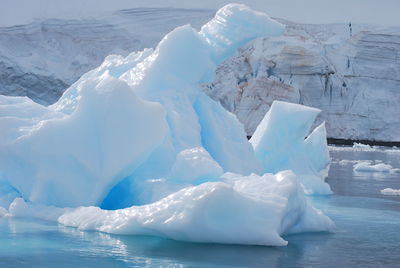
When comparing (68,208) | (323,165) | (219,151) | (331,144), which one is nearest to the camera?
(68,208)

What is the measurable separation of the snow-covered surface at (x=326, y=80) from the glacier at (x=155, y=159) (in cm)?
1715

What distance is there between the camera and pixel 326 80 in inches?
1056

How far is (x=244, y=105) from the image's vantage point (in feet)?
84.3

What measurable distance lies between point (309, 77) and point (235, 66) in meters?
2.88

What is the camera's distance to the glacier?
470 centimetres

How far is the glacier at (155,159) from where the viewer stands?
15.4 feet

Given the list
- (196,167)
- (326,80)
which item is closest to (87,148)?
(196,167)

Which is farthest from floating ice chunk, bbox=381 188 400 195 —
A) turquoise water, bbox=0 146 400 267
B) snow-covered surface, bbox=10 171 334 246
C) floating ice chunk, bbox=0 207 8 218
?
floating ice chunk, bbox=0 207 8 218

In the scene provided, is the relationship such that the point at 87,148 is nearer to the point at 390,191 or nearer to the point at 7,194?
the point at 7,194

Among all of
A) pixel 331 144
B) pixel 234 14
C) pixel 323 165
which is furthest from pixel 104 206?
pixel 331 144

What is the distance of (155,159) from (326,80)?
830 inches

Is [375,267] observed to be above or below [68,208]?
above

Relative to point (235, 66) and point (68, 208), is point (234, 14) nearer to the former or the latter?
point (68, 208)

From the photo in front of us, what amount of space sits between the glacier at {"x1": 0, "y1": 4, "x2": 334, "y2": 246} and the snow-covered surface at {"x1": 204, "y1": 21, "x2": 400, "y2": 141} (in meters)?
17.1
